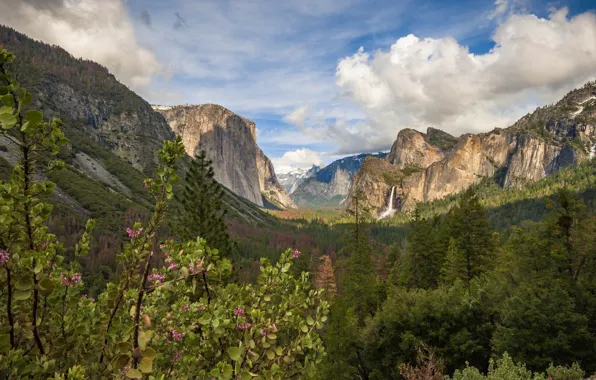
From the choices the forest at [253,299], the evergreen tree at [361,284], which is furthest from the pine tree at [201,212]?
the evergreen tree at [361,284]

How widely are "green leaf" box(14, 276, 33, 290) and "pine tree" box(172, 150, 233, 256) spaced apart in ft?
70.1

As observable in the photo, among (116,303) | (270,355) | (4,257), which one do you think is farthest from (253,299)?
(4,257)

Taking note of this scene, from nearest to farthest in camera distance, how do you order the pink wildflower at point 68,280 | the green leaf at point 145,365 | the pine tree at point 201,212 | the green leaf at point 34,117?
the green leaf at point 34,117 → the green leaf at point 145,365 → the pink wildflower at point 68,280 → the pine tree at point 201,212

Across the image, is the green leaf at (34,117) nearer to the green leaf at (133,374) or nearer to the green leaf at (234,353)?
the green leaf at (133,374)

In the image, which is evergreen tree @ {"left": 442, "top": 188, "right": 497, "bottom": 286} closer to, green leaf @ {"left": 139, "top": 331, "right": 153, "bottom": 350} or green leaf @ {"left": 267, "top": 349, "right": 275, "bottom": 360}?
green leaf @ {"left": 267, "top": 349, "right": 275, "bottom": 360}

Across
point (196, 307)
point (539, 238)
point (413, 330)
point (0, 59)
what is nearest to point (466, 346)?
point (413, 330)

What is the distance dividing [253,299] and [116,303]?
1.54m

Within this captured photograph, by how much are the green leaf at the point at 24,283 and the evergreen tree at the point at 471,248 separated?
3199cm

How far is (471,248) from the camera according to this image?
102ft

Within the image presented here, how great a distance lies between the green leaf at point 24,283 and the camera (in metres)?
2.54

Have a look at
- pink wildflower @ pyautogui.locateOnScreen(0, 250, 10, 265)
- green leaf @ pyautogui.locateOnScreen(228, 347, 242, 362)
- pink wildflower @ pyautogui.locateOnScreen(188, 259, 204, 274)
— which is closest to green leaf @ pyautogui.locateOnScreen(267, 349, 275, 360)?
green leaf @ pyautogui.locateOnScreen(228, 347, 242, 362)

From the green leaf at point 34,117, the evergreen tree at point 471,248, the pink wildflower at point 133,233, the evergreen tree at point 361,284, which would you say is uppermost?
the green leaf at point 34,117

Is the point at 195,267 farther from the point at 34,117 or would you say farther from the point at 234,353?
the point at 34,117

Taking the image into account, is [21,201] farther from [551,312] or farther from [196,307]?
[551,312]
